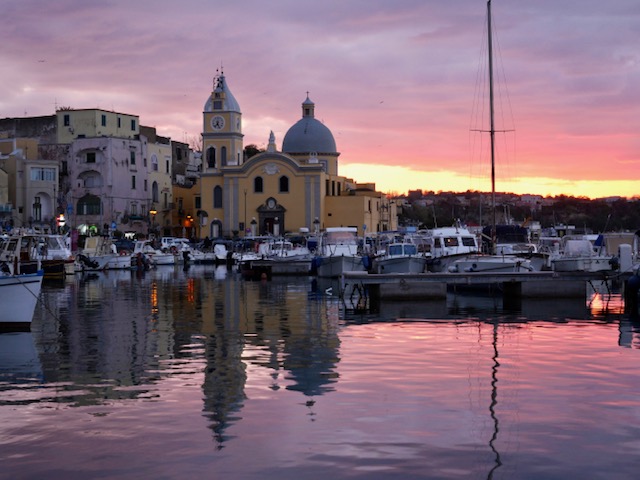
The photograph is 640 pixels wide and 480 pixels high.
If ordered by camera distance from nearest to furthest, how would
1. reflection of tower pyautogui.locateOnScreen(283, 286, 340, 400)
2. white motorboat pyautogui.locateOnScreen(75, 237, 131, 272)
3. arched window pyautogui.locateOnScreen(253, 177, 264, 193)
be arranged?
reflection of tower pyautogui.locateOnScreen(283, 286, 340, 400)
white motorboat pyautogui.locateOnScreen(75, 237, 131, 272)
arched window pyautogui.locateOnScreen(253, 177, 264, 193)

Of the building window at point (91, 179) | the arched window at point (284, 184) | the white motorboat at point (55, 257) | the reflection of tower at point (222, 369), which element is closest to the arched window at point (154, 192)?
the building window at point (91, 179)

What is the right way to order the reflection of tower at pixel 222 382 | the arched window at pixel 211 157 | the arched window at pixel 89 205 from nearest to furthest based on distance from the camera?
the reflection of tower at pixel 222 382, the arched window at pixel 89 205, the arched window at pixel 211 157

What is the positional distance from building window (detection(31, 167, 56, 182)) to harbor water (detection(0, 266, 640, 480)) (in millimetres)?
64169

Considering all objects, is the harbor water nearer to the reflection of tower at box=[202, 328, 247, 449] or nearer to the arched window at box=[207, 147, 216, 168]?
the reflection of tower at box=[202, 328, 247, 449]

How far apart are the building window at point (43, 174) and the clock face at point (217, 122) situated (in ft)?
68.1

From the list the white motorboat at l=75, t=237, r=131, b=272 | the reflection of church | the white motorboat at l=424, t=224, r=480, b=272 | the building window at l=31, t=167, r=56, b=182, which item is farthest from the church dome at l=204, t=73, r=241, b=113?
the white motorboat at l=424, t=224, r=480, b=272

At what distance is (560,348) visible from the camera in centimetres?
2142

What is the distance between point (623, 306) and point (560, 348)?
1272 cm

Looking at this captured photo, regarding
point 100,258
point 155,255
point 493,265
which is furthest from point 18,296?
point 155,255

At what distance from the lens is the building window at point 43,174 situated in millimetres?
90125

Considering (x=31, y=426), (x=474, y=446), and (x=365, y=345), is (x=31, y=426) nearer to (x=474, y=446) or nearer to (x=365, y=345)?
(x=474, y=446)

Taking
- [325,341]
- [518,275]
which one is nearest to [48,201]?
[518,275]

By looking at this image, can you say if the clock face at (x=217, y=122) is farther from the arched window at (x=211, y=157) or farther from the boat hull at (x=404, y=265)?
the boat hull at (x=404, y=265)

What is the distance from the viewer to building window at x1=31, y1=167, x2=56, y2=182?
296 feet
